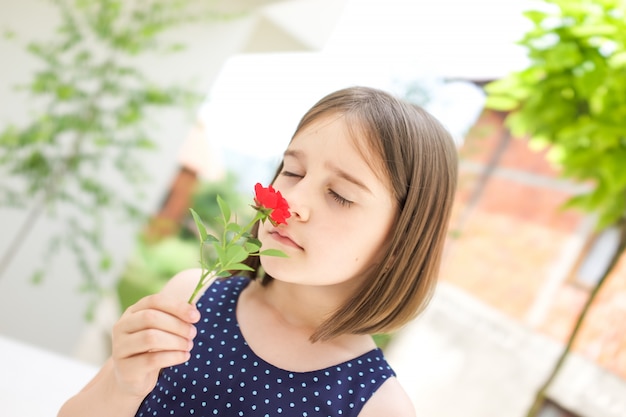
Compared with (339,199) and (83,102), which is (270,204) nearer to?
(339,199)

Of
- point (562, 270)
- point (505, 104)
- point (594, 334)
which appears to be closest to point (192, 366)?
point (505, 104)

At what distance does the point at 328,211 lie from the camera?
818 mm

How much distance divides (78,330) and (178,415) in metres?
2.90

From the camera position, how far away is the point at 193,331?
73 centimetres

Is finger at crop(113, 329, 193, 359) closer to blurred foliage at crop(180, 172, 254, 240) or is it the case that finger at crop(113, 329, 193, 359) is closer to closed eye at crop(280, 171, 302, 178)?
closed eye at crop(280, 171, 302, 178)

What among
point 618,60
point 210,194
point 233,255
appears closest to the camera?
point 233,255

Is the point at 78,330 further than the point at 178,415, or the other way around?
the point at 78,330

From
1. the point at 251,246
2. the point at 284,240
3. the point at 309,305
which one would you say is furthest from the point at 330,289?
the point at 251,246

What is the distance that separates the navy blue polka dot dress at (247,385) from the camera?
0.86 m

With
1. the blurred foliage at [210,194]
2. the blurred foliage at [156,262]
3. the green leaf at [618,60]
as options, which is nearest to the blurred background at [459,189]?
Answer: the green leaf at [618,60]

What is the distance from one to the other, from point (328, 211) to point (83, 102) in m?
2.42

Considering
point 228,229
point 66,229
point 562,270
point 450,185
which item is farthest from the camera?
point 562,270

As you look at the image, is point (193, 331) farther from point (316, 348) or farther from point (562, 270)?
point (562, 270)

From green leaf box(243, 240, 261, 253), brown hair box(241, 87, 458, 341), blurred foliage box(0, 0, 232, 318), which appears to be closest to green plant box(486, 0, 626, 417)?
brown hair box(241, 87, 458, 341)
